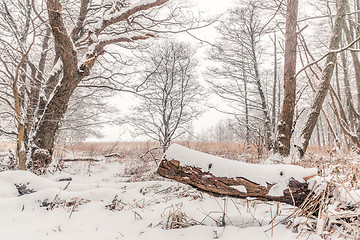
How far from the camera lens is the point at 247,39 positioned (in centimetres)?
854

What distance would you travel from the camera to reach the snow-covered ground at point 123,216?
1062 mm

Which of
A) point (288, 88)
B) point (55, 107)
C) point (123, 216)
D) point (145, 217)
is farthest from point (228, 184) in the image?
point (55, 107)

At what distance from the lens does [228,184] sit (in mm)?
1194

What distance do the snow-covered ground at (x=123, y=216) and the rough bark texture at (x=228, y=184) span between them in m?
0.10

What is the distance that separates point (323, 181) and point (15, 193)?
99.8 inches

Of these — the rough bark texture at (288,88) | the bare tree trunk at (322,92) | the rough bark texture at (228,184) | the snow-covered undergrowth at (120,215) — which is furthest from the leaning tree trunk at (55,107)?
the bare tree trunk at (322,92)

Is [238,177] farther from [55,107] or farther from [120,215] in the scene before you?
[55,107]

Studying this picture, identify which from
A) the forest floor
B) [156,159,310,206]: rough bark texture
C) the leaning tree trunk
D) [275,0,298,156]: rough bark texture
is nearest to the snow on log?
[156,159,310,206]: rough bark texture

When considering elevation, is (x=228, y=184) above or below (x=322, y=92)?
below

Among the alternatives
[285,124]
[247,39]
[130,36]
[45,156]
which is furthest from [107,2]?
[247,39]

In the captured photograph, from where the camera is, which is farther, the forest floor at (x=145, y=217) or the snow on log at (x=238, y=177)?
the snow on log at (x=238, y=177)

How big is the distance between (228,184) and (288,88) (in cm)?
269

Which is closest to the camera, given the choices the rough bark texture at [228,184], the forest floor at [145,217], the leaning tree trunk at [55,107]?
the forest floor at [145,217]

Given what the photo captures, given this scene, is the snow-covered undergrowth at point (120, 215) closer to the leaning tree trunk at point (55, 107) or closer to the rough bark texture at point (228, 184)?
the rough bark texture at point (228, 184)
